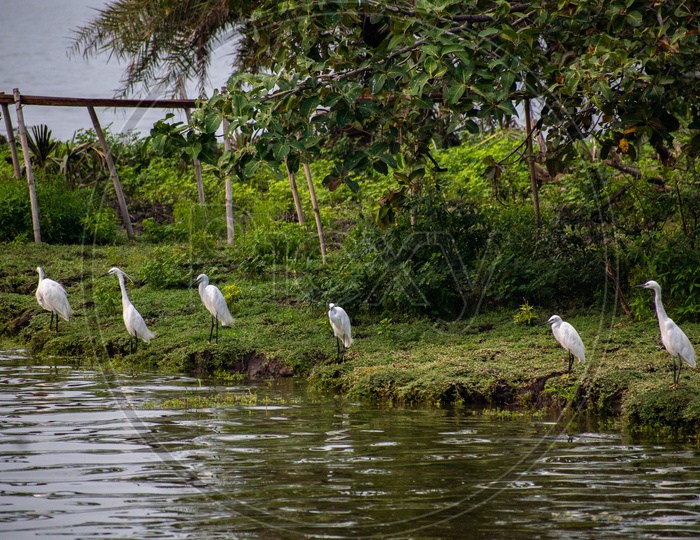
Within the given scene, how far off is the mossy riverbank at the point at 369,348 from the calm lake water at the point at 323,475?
59 cm

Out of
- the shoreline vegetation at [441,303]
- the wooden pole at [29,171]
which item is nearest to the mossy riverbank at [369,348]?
the shoreline vegetation at [441,303]

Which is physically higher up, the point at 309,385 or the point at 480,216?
the point at 480,216

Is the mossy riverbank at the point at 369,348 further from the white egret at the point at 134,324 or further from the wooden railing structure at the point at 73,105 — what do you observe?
the wooden railing structure at the point at 73,105

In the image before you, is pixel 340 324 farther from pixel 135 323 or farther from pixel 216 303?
pixel 135 323

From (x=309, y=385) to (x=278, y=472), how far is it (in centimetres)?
370

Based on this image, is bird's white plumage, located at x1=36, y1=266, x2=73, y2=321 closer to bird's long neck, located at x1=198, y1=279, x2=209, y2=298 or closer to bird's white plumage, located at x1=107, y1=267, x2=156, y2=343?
bird's white plumage, located at x1=107, y1=267, x2=156, y2=343

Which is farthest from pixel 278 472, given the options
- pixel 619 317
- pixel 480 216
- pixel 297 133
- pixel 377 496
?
pixel 480 216

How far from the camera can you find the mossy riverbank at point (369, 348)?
298 inches

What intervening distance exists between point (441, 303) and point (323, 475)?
5816mm

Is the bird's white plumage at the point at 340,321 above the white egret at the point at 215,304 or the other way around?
the other way around

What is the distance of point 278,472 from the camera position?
212 inches

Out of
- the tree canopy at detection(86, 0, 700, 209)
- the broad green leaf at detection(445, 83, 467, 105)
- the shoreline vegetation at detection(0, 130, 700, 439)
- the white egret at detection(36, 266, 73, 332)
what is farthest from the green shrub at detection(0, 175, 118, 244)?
the broad green leaf at detection(445, 83, 467, 105)

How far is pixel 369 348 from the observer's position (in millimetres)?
9750

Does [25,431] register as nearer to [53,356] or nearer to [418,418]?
[418,418]
